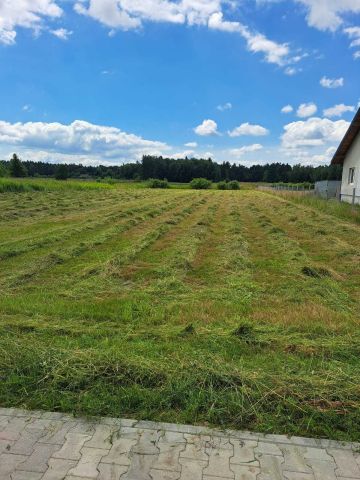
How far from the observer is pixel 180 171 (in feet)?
352

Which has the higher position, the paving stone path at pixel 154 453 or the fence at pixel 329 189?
the fence at pixel 329 189

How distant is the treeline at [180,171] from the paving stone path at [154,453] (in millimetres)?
101125

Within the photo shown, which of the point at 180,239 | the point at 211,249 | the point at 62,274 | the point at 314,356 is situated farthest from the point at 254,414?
the point at 180,239

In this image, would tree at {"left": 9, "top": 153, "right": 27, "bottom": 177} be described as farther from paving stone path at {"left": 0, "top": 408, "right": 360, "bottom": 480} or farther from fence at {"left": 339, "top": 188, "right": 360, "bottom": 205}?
paving stone path at {"left": 0, "top": 408, "right": 360, "bottom": 480}

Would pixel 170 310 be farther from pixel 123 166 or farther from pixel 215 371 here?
pixel 123 166

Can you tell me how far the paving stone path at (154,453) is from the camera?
8.70 feet

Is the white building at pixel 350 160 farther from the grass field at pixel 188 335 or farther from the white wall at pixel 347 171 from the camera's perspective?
the grass field at pixel 188 335

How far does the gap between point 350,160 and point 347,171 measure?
2.61ft

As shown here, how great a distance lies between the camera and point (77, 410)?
3338mm

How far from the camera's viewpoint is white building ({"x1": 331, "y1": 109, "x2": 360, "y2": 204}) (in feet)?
69.8

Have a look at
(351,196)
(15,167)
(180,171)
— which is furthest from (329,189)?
(180,171)

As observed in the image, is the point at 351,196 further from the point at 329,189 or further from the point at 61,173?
the point at 61,173

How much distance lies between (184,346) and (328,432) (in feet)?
5.80

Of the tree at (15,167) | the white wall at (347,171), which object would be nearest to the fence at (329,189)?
the white wall at (347,171)
